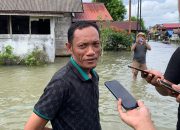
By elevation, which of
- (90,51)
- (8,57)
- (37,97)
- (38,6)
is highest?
(38,6)

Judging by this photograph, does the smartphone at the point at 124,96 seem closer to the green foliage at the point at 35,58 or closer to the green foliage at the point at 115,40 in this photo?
the green foliage at the point at 35,58

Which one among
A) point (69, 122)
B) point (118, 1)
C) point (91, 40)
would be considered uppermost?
point (118, 1)

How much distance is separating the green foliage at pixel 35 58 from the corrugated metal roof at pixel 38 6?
86.3 inches

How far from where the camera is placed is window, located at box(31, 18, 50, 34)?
19.4 metres

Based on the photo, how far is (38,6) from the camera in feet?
62.6

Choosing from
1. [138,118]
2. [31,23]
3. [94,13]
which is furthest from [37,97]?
[94,13]

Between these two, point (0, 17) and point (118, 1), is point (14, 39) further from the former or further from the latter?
point (118, 1)

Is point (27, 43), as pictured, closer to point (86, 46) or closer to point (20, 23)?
point (20, 23)

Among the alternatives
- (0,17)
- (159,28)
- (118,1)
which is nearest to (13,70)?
(0,17)

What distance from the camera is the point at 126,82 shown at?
12.3 meters

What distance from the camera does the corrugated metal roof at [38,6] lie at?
1819 centimetres

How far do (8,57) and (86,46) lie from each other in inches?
591

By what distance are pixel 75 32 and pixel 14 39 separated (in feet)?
52.1

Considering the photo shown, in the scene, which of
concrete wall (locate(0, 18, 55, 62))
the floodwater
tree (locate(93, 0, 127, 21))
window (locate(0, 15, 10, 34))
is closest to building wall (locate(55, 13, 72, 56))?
window (locate(0, 15, 10, 34))
